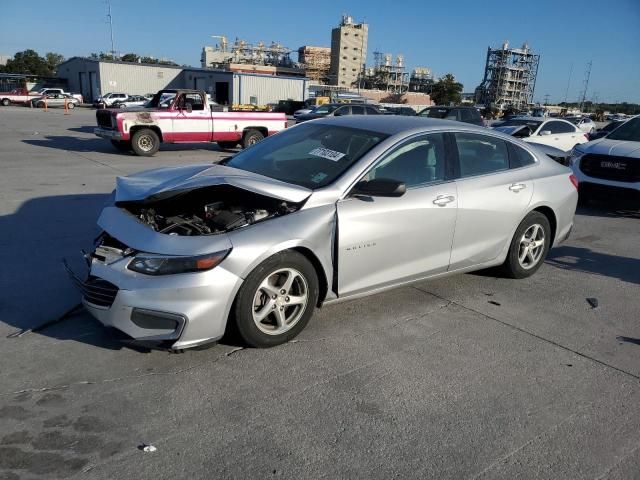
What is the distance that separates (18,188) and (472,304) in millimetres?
7888

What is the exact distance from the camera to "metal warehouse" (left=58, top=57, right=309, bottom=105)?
189 ft

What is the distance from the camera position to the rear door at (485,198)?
4617 millimetres

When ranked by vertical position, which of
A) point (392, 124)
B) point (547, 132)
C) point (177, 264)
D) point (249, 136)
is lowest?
point (249, 136)

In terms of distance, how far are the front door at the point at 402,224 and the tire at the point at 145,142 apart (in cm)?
1180

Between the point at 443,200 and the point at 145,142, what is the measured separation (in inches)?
479

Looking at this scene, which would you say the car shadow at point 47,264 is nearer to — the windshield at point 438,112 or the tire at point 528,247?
the tire at point 528,247

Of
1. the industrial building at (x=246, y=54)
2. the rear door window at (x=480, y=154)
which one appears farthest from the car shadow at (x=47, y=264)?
the industrial building at (x=246, y=54)

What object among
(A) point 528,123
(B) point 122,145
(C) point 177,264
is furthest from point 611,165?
(B) point 122,145

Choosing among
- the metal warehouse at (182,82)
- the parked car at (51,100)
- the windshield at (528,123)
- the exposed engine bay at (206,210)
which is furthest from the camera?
the metal warehouse at (182,82)

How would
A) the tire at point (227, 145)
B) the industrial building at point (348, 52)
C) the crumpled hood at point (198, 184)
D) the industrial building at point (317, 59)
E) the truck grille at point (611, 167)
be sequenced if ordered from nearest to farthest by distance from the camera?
the crumpled hood at point (198, 184)
the truck grille at point (611, 167)
the tire at point (227, 145)
the industrial building at point (348, 52)
the industrial building at point (317, 59)

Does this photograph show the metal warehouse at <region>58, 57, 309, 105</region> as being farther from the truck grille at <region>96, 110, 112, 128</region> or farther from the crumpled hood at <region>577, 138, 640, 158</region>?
the crumpled hood at <region>577, 138, 640, 158</region>

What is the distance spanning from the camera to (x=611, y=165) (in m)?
8.72

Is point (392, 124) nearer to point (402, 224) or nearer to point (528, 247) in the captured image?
point (402, 224)

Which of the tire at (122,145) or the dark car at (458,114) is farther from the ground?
the dark car at (458,114)
